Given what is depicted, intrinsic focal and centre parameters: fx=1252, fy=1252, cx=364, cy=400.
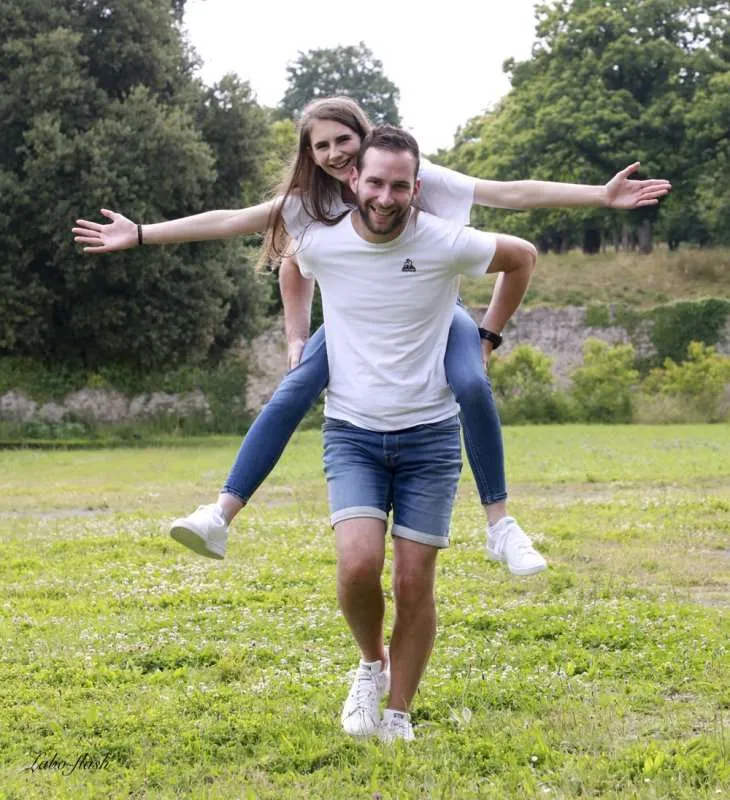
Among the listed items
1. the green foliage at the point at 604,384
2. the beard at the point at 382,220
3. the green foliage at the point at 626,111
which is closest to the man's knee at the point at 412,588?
the beard at the point at 382,220

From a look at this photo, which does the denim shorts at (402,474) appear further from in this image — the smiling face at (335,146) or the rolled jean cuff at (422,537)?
the smiling face at (335,146)

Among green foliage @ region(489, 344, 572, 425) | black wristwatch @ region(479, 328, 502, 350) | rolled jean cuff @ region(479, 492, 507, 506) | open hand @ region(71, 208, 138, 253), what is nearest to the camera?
rolled jean cuff @ region(479, 492, 507, 506)

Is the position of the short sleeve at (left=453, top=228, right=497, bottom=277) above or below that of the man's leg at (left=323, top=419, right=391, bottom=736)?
above

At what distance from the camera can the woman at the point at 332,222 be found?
5.14 metres

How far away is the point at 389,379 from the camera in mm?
5086

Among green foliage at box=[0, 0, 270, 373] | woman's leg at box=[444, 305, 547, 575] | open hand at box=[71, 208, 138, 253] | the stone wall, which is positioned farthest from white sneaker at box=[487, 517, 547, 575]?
the stone wall

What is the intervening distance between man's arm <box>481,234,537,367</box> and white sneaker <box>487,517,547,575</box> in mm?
720

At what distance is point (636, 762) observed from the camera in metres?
4.89

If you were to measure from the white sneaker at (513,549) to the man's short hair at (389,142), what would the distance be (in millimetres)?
1528

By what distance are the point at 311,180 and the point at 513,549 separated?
5.92ft

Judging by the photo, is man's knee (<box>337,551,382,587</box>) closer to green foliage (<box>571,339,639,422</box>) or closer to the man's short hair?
the man's short hair

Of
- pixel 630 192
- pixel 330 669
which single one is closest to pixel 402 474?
pixel 630 192

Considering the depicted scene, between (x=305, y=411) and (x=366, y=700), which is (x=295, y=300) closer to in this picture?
(x=305, y=411)

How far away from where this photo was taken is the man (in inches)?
200
